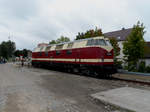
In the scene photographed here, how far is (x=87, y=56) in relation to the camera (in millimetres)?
12711

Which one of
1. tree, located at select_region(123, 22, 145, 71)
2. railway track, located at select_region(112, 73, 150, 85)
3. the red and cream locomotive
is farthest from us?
tree, located at select_region(123, 22, 145, 71)

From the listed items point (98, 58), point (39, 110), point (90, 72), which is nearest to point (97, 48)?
point (98, 58)

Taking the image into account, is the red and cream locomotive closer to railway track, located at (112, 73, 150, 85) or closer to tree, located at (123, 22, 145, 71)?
railway track, located at (112, 73, 150, 85)

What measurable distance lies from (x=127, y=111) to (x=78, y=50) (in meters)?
9.81

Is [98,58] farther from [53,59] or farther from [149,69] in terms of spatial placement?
[149,69]

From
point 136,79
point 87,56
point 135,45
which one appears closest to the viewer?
point 136,79

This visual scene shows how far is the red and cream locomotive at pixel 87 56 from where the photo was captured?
38.2 ft

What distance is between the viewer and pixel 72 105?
5.16 m

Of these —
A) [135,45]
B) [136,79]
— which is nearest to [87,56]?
[136,79]

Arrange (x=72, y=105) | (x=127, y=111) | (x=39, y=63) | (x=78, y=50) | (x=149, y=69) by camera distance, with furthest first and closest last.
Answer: (x=39, y=63) → (x=149, y=69) → (x=78, y=50) → (x=72, y=105) → (x=127, y=111)

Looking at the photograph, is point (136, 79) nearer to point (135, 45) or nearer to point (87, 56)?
point (87, 56)

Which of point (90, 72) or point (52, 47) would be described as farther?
point (52, 47)

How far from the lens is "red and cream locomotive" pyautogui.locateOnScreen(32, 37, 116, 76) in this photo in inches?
458

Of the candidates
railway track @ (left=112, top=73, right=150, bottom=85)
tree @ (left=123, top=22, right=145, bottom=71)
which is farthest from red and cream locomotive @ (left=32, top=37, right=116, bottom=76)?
tree @ (left=123, top=22, right=145, bottom=71)
